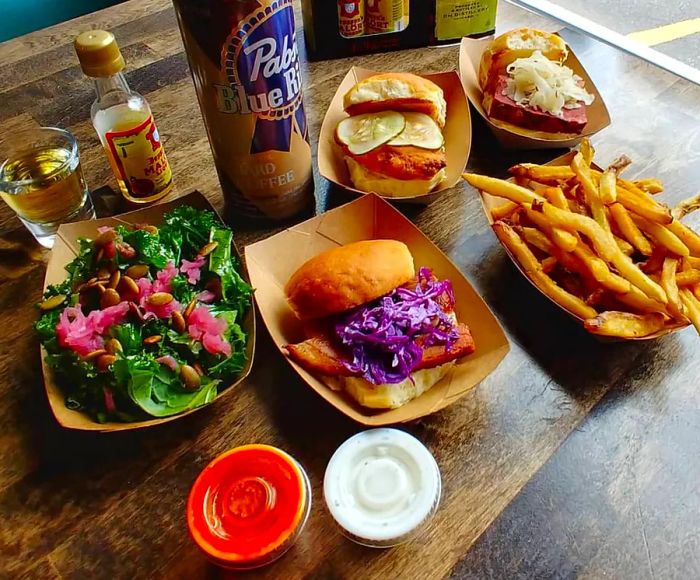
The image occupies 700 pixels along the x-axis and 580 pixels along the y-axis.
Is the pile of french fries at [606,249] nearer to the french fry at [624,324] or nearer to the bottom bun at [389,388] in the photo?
the french fry at [624,324]

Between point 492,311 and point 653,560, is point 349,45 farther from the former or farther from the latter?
point 653,560

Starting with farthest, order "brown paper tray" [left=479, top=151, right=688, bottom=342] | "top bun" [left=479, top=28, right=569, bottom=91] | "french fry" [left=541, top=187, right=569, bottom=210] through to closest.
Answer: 1. "top bun" [left=479, top=28, right=569, bottom=91]
2. "french fry" [left=541, top=187, right=569, bottom=210]
3. "brown paper tray" [left=479, top=151, right=688, bottom=342]

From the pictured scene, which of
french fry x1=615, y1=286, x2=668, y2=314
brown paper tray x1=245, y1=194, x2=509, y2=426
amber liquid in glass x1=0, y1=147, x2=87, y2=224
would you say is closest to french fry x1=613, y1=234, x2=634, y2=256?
french fry x1=615, y1=286, x2=668, y2=314

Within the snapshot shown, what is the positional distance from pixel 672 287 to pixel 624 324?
10cm

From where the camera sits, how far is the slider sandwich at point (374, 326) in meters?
0.93

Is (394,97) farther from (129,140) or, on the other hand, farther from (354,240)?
(129,140)

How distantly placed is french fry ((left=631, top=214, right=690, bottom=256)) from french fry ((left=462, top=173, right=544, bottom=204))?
0.59ft

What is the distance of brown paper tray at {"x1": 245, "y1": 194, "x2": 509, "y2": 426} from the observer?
0.94 m

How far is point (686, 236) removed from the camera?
106cm

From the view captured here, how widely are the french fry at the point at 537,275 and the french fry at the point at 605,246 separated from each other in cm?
7

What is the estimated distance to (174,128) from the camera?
154 centimetres

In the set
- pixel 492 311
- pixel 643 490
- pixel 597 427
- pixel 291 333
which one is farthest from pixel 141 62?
pixel 643 490

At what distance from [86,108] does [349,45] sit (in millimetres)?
736

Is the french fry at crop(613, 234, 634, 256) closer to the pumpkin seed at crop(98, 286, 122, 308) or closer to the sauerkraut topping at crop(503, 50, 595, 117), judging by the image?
the sauerkraut topping at crop(503, 50, 595, 117)
